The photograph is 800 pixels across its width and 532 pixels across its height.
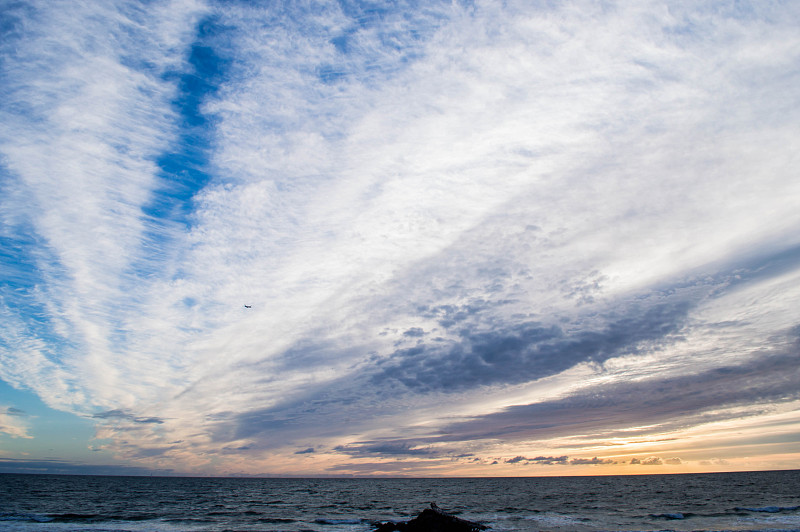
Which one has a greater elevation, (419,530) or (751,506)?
(419,530)

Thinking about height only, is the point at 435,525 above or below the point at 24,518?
above

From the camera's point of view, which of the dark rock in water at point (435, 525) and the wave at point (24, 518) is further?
the wave at point (24, 518)

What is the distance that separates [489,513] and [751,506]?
40.0 meters

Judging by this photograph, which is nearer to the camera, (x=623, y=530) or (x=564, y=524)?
(x=623, y=530)

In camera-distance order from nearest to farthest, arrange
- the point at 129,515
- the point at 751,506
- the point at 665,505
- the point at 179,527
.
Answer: the point at 179,527 < the point at 129,515 < the point at 751,506 < the point at 665,505

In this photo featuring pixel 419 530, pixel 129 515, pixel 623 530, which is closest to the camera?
pixel 419 530

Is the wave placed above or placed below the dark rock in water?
below

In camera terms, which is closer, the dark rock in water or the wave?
the dark rock in water

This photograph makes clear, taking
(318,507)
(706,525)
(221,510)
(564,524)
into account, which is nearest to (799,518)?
(706,525)

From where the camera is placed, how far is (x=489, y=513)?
5903cm

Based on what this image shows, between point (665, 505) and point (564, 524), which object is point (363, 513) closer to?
point (564, 524)

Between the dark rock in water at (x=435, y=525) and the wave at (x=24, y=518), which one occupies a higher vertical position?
the dark rock in water at (x=435, y=525)

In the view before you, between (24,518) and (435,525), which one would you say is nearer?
(435,525)

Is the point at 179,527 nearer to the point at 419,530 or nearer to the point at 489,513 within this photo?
the point at 419,530
